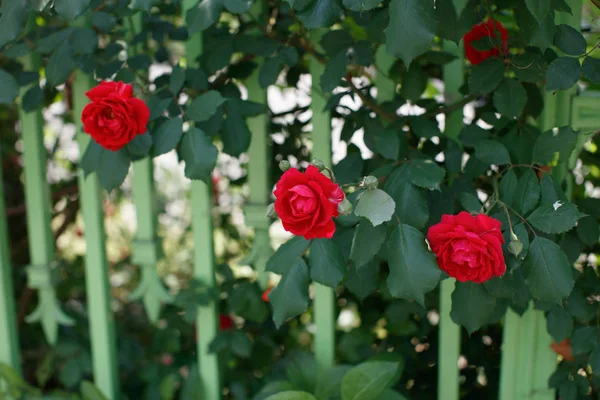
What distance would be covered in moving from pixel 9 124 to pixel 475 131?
1.87 meters

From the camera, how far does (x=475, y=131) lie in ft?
4.06

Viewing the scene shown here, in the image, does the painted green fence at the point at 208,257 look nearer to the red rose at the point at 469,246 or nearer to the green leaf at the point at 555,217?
the green leaf at the point at 555,217

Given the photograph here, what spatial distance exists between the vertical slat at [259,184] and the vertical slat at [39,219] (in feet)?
1.86

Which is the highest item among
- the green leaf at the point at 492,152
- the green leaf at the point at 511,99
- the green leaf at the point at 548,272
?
the green leaf at the point at 511,99

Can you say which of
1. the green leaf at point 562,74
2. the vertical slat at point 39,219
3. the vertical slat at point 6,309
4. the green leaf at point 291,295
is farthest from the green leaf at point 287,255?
A: the vertical slat at point 6,309

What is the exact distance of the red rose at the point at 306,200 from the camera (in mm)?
872

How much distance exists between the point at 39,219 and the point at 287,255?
33.1 inches

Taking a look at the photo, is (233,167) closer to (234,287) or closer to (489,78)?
(234,287)

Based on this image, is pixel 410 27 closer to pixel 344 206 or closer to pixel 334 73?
pixel 344 206

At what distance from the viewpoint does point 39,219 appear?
1649mm

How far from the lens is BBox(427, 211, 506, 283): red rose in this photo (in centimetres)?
91

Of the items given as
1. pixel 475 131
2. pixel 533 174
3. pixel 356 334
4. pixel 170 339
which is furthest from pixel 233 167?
pixel 533 174

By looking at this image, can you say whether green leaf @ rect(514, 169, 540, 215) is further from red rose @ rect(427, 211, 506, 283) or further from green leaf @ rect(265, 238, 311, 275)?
green leaf @ rect(265, 238, 311, 275)

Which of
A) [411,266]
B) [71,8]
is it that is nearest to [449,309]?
[411,266]
